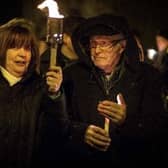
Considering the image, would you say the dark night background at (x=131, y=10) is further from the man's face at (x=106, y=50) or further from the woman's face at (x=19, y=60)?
the woman's face at (x=19, y=60)

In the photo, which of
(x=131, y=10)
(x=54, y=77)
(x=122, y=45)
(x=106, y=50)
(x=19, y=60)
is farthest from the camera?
(x=131, y=10)

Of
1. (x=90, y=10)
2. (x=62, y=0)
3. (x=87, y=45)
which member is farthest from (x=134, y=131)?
(x=90, y=10)

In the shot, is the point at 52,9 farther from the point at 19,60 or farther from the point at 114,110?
the point at 114,110

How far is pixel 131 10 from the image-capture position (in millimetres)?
14203

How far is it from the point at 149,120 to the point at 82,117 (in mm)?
507

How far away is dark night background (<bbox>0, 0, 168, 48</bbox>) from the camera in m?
11.4

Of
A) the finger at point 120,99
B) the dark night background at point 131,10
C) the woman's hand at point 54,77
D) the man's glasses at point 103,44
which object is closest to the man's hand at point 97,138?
the finger at point 120,99

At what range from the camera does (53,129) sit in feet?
14.6

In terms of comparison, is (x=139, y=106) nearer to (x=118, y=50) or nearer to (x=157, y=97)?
(x=157, y=97)

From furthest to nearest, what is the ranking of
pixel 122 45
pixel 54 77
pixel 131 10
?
1. pixel 131 10
2. pixel 122 45
3. pixel 54 77

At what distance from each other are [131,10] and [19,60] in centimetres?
1002

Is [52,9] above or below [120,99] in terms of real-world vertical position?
above

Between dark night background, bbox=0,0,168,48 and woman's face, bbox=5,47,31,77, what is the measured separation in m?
6.72

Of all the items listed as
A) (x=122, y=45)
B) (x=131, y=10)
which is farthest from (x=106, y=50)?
(x=131, y=10)
